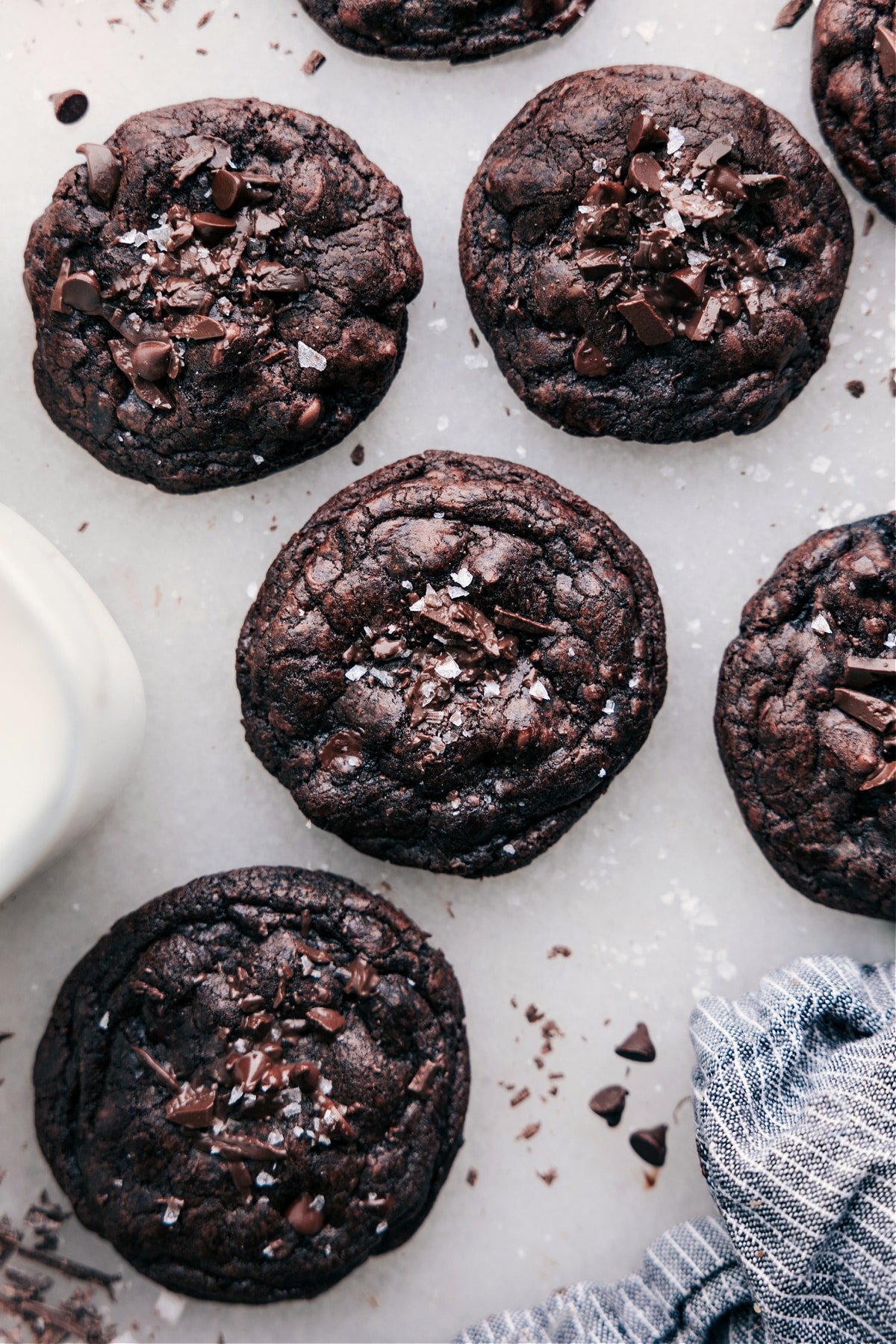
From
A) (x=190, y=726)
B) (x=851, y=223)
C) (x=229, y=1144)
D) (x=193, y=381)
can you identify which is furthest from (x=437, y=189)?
(x=229, y=1144)

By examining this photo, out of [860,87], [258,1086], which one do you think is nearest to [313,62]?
[860,87]

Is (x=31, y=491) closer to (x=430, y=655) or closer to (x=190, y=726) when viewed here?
(x=190, y=726)

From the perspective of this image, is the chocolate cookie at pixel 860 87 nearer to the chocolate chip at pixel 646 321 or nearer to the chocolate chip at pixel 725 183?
the chocolate chip at pixel 725 183

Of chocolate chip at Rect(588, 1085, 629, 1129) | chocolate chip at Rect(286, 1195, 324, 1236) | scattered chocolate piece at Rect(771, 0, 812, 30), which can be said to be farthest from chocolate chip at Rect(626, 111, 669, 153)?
chocolate chip at Rect(286, 1195, 324, 1236)

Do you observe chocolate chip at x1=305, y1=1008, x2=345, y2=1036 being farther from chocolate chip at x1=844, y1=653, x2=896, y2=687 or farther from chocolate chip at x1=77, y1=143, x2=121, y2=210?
chocolate chip at x1=77, y1=143, x2=121, y2=210

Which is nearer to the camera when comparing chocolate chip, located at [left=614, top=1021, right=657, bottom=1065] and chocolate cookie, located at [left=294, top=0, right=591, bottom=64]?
chocolate cookie, located at [left=294, top=0, right=591, bottom=64]
